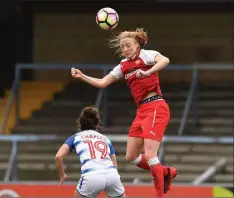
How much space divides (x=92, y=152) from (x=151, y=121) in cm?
93

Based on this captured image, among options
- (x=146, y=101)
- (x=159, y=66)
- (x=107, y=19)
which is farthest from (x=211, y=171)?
(x=159, y=66)

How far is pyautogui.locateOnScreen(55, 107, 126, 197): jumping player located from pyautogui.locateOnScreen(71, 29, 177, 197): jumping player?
0.61 m

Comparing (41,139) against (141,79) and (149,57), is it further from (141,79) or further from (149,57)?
(149,57)

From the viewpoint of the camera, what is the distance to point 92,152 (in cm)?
956

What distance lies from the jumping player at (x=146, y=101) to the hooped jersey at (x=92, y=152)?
69 cm

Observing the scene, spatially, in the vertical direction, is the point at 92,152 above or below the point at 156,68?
below

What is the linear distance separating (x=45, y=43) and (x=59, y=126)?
377cm

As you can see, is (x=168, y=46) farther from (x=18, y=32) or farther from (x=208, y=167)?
(x=208, y=167)

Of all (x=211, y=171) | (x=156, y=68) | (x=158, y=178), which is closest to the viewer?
(x=156, y=68)

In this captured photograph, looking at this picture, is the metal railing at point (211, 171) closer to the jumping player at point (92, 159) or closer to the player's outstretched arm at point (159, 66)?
the player's outstretched arm at point (159, 66)

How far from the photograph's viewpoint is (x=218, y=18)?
20.9 meters

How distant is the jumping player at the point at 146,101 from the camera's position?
1017cm

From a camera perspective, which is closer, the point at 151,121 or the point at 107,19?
the point at 151,121

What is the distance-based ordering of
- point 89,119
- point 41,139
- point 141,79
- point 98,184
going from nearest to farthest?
1. point 98,184
2. point 89,119
3. point 141,79
4. point 41,139
